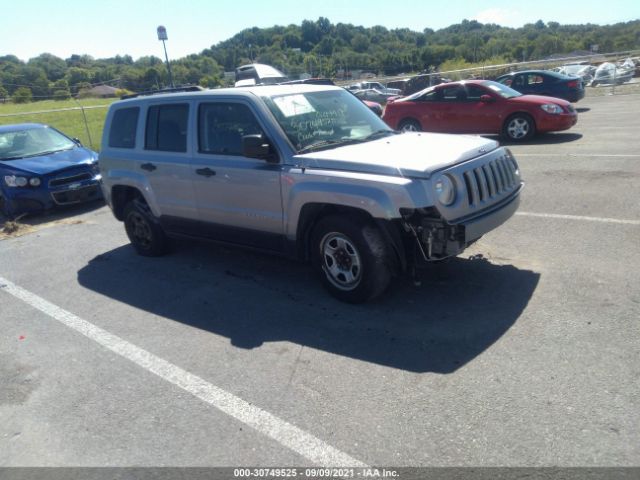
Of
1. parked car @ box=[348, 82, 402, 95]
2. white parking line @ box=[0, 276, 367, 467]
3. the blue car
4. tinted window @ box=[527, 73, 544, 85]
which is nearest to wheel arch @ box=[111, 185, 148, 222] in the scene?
white parking line @ box=[0, 276, 367, 467]

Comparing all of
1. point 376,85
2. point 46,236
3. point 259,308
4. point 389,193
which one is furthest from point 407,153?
point 376,85

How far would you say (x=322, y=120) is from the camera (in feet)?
17.8

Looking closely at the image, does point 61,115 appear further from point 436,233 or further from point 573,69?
point 436,233

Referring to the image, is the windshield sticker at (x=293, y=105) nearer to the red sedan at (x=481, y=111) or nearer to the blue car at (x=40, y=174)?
the blue car at (x=40, y=174)

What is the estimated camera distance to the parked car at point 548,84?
17.6 metres

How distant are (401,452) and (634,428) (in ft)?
4.19

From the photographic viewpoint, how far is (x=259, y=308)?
16.9 feet

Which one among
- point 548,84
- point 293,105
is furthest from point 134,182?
point 548,84

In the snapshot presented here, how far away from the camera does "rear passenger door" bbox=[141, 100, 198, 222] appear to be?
5.95 metres

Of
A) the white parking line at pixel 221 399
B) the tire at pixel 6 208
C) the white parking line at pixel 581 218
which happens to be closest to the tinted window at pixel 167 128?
the white parking line at pixel 221 399

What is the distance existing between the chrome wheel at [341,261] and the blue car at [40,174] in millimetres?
6727

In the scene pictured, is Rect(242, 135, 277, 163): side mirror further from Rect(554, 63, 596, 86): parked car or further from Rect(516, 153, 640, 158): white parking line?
Rect(554, 63, 596, 86): parked car

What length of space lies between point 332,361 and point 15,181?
790cm

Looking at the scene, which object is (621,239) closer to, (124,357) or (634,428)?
(634,428)
